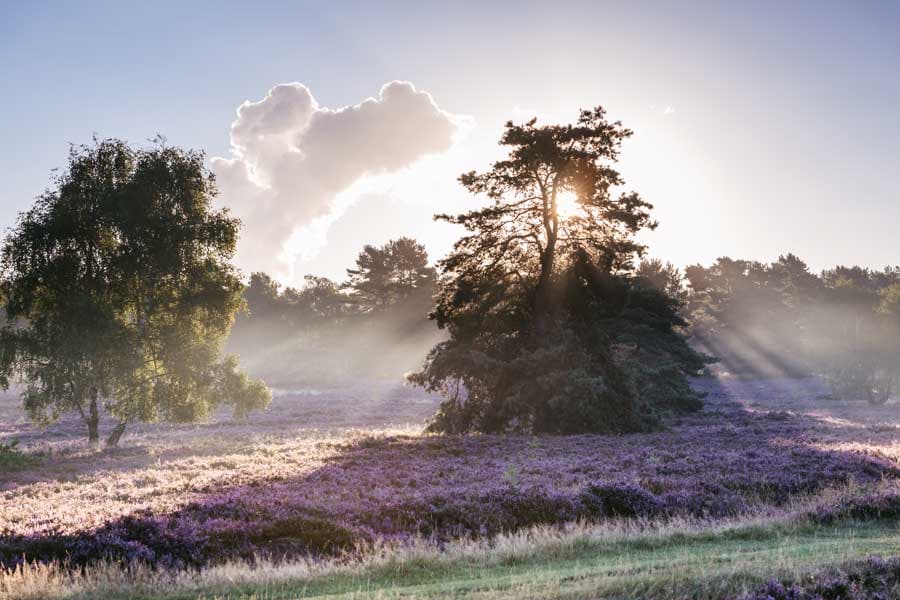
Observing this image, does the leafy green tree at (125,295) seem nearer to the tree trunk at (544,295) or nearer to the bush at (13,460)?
the bush at (13,460)

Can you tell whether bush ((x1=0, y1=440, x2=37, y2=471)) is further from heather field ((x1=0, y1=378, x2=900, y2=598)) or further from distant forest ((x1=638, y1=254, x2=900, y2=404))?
distant forest ((x1=638, y1=254, x2=900, y2=404))

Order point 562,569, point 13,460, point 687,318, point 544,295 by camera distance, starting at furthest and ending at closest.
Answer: point 687,318 < point 544,295 < point 13,460 < point 562,569

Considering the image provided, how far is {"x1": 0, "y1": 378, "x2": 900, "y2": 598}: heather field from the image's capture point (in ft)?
29.0

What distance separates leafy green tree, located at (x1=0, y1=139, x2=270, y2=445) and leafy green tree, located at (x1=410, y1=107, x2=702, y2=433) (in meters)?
9.75

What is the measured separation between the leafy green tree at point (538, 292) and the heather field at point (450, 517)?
13.9 feet

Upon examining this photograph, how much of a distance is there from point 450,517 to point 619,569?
525cm

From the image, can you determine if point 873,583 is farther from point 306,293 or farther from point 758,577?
point 306,293

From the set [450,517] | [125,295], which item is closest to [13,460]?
[125,295]

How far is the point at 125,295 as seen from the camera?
94.7 ft

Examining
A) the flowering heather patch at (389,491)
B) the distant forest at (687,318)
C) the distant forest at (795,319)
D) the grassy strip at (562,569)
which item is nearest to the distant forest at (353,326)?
the distant forest at (687,318)

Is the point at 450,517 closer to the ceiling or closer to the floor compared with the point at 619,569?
closer to the floor

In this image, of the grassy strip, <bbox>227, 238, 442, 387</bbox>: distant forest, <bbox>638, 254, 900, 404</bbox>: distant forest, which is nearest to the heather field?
the grassy strip

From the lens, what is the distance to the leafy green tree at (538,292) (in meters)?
29.1

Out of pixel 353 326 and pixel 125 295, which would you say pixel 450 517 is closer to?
pixel 125 295
